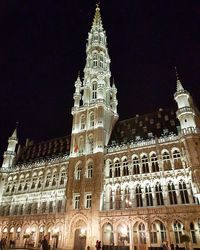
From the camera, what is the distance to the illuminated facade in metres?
34.5

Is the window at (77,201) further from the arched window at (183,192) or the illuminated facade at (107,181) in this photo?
the arched window at (183,192)

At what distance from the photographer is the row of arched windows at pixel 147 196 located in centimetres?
3491

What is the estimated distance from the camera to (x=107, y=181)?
4188 cm

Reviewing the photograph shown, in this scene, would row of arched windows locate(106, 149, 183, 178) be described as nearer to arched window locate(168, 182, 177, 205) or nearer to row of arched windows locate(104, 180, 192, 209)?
row of arched windows locate(104, 180, 192, 209)

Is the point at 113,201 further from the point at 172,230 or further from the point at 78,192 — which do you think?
the point at 172,230

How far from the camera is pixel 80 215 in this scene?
133 feet

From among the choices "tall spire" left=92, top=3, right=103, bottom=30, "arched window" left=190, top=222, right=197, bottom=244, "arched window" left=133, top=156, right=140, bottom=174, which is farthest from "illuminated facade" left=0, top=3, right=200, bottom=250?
"tall spire" left=92, top=3, right=103, bottom=30

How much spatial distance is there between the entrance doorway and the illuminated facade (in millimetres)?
156

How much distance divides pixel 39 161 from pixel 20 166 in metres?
5.75

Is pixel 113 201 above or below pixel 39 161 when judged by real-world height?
below

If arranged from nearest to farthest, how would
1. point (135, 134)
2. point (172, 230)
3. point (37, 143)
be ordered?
point (172, 230), point (135, 134), point (37, 143)

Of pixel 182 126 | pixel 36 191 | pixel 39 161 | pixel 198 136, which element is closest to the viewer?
pixel 198 136

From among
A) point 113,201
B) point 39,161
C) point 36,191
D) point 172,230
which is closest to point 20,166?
point 39,161

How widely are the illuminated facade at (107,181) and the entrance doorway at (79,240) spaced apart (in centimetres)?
16
